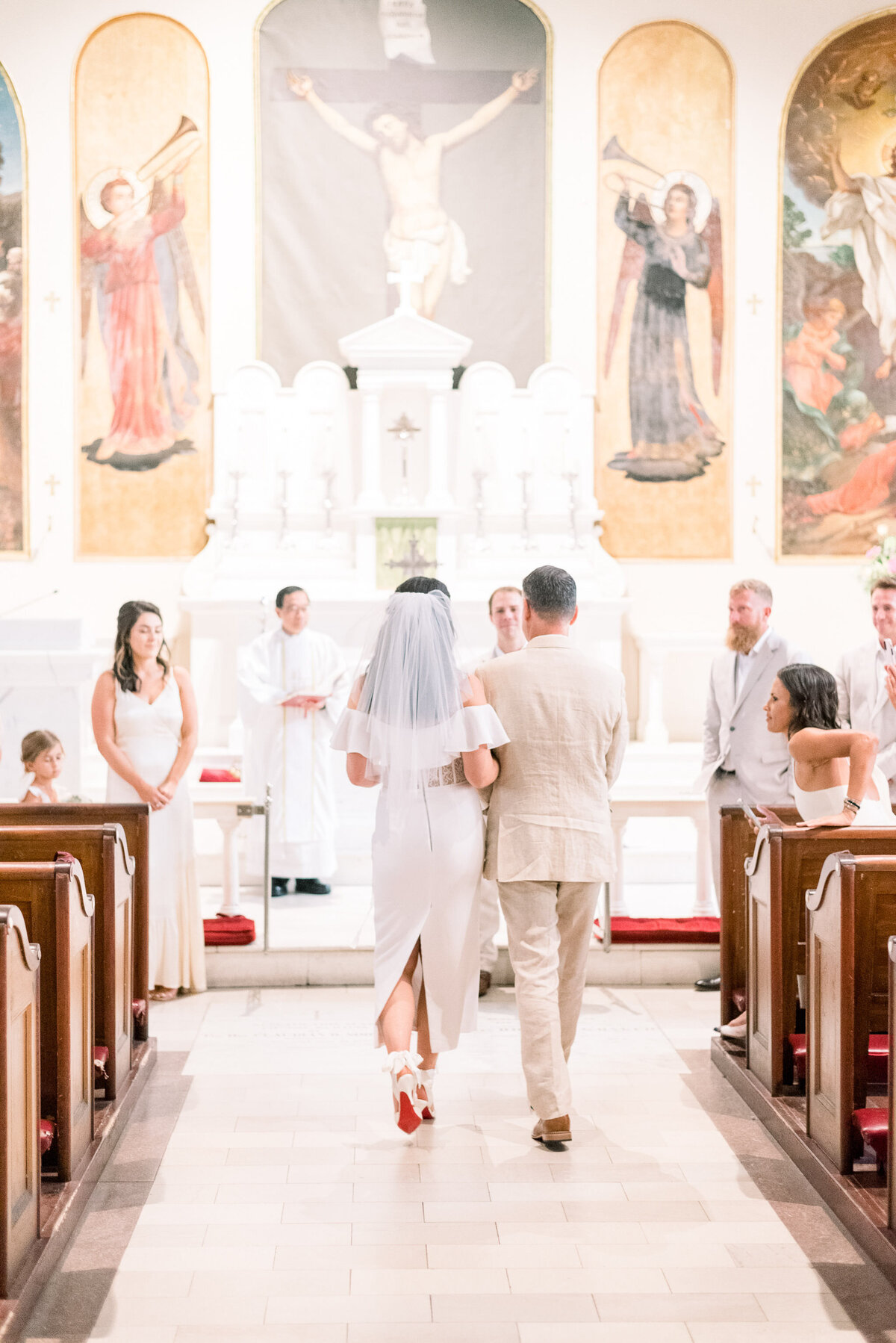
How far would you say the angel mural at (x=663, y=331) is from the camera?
420 inches

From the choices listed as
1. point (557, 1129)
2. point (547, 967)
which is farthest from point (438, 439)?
point (557, 1129)

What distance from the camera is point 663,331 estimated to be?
10.7 meters

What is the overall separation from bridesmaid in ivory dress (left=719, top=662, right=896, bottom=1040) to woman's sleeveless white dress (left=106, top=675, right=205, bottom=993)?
8.50 ft

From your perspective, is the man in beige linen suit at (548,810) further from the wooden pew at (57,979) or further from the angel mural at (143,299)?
the angel mural at (143,299)

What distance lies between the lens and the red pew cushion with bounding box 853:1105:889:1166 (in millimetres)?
3580

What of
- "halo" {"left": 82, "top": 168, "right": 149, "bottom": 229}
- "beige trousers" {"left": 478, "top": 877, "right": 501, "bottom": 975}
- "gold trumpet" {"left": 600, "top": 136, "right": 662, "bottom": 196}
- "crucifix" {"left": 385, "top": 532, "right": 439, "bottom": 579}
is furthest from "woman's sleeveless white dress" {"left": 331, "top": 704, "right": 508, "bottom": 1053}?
"gold trumpet" {"left": 600, "top": 136, "right": 662, "bottom": 196}

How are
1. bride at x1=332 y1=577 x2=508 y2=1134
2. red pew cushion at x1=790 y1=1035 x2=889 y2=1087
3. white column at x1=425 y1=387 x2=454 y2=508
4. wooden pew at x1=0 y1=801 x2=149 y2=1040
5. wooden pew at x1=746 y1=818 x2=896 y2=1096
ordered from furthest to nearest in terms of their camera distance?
white column at x1=425 y1=387 x2=454 y2=508
wooden pew at x1=0 y1=801 x2=149 y2=1040
wooden pew at x1=746 y1=818 x2=896 y2=1096
bride at x1=332 y1=577 x2=508 y2=1134
red pew cushion at x1=790 y1=1035 x2=889 y2=1087

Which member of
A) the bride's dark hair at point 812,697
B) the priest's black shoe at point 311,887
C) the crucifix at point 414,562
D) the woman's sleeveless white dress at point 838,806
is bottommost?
the priest's black shoe at point 311,887

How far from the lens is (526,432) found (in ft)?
34.0

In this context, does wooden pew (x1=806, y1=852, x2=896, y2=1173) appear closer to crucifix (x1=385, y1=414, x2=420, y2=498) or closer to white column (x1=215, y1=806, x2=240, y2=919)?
white column (x1=215, y1=806, x2=240, y2=919)

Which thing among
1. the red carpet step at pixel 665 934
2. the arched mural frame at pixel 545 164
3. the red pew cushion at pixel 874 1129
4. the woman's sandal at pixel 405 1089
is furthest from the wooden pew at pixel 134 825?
the arched mural frame at pixel 545 164

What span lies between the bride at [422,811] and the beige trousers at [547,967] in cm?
16

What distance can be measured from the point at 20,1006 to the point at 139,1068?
175 centimetres

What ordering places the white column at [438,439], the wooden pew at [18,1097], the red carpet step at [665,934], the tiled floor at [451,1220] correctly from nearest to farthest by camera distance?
1. the wooden pew at [18,1097]
2. the tiled floor at [451,1220]
3. the red carpet step at [665,934]
4. the white column at [438,439]
